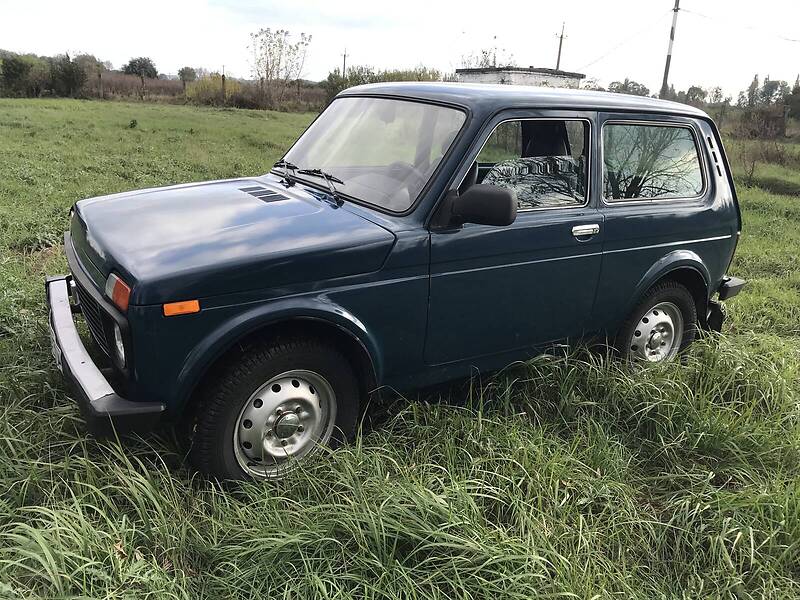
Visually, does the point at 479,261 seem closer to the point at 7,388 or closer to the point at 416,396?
the point at 416,396

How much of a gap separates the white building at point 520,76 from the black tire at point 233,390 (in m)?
18.6

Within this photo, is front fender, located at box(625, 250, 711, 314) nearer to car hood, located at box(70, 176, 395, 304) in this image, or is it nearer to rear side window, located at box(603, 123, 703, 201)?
rear side window, located at box(603, 123, 703, 201)

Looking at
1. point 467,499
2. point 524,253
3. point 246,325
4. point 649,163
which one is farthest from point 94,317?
point 649,163

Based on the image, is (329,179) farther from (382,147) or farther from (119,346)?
(119,346)

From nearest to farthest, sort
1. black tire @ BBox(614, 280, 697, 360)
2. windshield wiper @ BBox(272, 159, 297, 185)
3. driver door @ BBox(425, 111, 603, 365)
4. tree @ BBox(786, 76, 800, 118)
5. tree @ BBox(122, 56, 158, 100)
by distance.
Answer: driver door @ BBox(425, 111, 603, 365) → windshield wiper @ BBox(272, 159, 297, 185) → black tire @ BBox(614, 280, 697, 360) → tree @ BBox(786, 76, 800, 118) → tree @ BBox(122, 56, 158, 100)

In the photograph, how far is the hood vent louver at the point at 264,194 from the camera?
11.3 feet

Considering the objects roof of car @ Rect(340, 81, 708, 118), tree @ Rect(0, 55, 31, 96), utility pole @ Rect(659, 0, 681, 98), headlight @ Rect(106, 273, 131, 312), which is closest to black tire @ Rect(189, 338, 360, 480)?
headlight @ Rect(106, 273, 131, 312)

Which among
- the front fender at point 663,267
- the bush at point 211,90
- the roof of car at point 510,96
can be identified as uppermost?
the bush at point 211,90

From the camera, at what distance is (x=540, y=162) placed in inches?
146

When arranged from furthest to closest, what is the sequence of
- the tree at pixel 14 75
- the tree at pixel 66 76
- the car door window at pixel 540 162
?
the tree at pixel 66 76 < the tree at pixel 14 75 < the car door window at pixel 540 162

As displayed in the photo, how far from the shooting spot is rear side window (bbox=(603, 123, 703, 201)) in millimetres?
3943

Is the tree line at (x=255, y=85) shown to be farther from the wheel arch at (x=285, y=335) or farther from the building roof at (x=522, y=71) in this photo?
the wheel arch at (x=285, y=335)

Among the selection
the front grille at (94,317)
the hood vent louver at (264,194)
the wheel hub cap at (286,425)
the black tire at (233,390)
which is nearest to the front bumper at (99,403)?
the front grille at (94,317)

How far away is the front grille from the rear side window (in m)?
2.90
